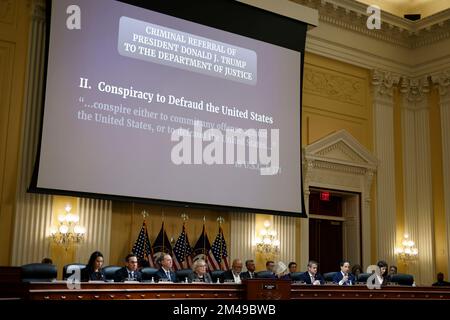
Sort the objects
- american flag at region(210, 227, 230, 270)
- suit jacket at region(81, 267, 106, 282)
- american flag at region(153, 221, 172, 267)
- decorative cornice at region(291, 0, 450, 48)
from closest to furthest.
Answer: suit jacket at region(81, 267, 106, 282) → american flag at region(153, 221, 172, 267) → american flag at region(210, 227, 230, 270) → decorative cornice at region(291, 0, 450, 48)

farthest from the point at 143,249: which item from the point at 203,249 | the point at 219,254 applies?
the point at 219,254

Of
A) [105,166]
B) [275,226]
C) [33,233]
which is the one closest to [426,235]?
[275,226]

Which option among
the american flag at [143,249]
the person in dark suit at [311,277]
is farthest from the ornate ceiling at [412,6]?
the american flag at [143,249]

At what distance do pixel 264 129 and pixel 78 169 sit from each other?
3.46 m

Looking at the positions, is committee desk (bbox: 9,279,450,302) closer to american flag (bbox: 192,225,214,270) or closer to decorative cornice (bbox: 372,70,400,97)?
american flag (bbox: 192,225,214,270)

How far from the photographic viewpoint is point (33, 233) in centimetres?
874

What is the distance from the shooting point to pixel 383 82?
43.5ft

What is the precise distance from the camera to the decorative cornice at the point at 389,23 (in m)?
12.4

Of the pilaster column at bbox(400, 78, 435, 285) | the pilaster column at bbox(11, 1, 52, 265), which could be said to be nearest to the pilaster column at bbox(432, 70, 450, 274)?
the pilaster column at bbox(400, 78, 435, 285)

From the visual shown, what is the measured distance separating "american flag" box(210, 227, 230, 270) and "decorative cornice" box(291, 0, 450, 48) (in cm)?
491

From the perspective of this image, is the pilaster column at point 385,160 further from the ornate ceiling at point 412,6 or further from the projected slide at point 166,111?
the projected slide at point 166,111

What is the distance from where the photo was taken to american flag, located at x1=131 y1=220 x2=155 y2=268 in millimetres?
9398

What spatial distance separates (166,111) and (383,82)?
567 centimetres

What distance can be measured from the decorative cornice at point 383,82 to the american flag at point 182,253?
18.6 ft
